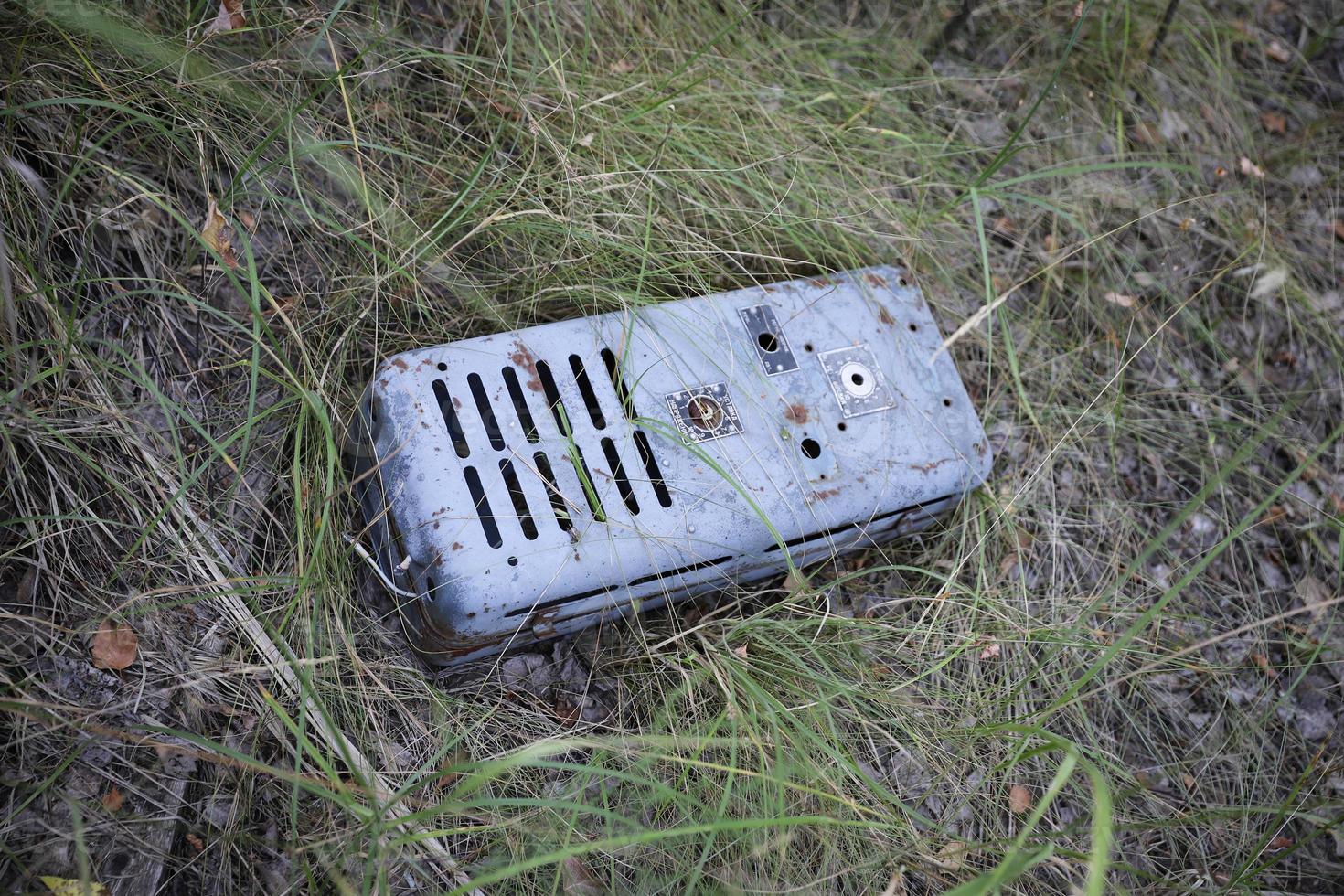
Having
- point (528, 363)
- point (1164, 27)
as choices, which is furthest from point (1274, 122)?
point (528, 363)

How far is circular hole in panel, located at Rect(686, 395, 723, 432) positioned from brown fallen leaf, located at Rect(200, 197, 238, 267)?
95 cm

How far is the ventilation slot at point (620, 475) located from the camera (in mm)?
1688

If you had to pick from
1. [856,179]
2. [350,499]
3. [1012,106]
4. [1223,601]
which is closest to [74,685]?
[350,499]

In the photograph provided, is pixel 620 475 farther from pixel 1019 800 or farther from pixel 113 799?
pixel 1019 800

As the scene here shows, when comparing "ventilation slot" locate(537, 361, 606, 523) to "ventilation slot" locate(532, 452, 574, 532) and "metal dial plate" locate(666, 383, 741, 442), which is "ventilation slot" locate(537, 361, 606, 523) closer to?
"ventilation slot" locate(532, 452, 574, 532)

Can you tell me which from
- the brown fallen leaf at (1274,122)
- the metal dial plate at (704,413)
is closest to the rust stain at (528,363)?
the metal dial plate at (704,413)

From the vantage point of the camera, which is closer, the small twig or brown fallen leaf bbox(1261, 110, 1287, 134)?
the small twig

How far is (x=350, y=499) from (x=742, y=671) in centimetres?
80

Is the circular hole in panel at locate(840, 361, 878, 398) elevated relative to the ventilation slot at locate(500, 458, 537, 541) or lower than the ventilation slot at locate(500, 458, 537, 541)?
lower

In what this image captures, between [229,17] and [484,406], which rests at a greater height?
[229,17]

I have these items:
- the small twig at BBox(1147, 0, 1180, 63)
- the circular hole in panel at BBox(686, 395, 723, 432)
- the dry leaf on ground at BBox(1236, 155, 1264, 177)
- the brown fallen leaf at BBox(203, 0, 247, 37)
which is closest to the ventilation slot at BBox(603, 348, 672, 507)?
the circular hole in panel at BBox(686, 395, 723, 432)

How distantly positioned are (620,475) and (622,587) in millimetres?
204

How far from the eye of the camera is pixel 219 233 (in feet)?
6.08

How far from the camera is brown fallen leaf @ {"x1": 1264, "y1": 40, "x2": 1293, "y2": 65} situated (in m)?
3.06
